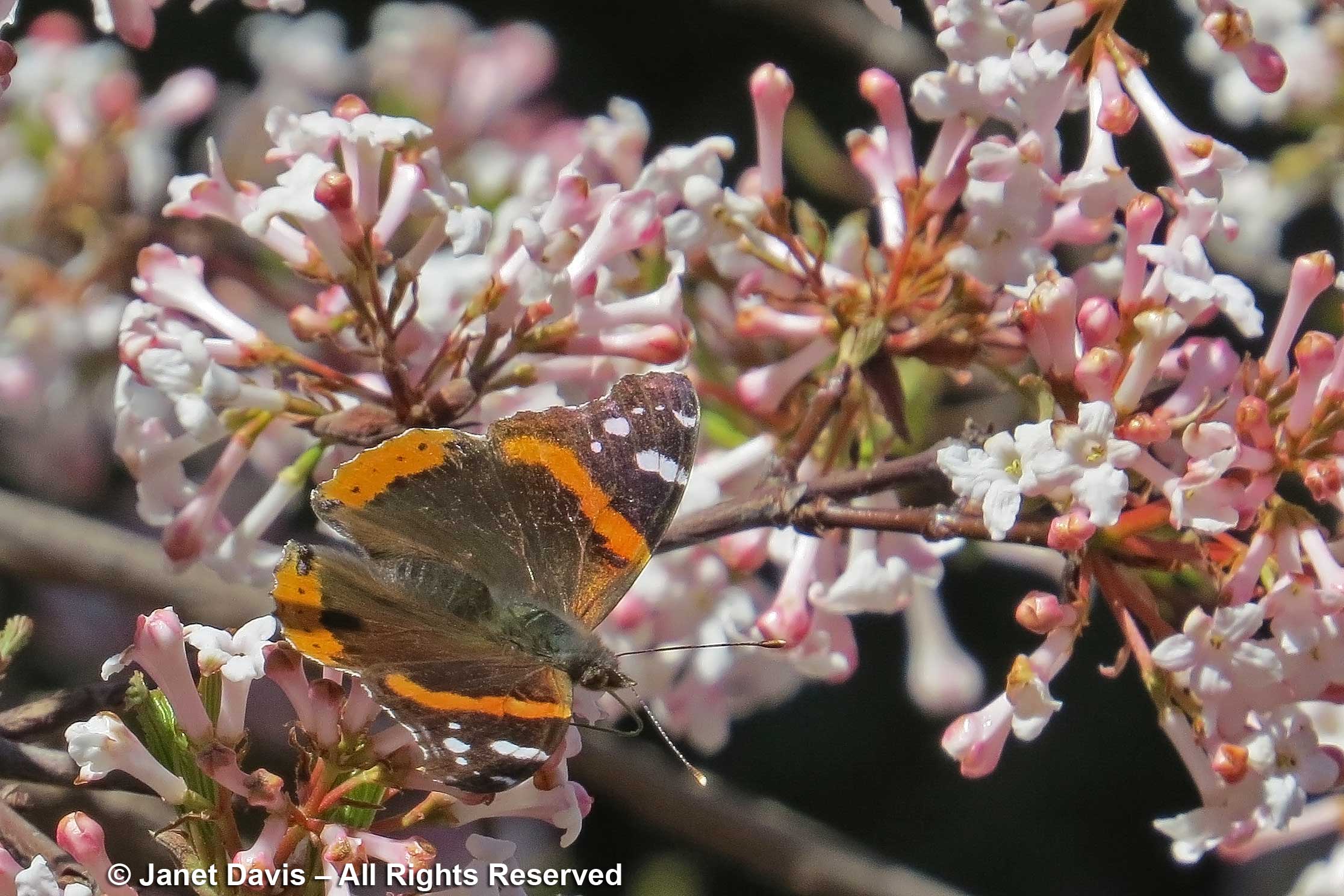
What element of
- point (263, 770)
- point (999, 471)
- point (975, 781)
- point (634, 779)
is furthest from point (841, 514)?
point (975, 781)

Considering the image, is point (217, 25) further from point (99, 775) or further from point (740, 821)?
point (99, 775)

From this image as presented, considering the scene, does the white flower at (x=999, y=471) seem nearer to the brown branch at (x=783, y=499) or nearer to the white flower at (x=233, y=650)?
the brown branch at (x=783, y=499)

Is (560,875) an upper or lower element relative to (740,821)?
upper

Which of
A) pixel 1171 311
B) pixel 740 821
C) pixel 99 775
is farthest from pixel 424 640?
pixel 740 821

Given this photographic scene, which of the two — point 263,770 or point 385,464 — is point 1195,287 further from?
point 263,770

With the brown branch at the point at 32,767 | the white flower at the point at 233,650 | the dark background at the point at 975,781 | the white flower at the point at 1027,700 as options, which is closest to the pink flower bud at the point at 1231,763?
the white flower at the point at 1027,700

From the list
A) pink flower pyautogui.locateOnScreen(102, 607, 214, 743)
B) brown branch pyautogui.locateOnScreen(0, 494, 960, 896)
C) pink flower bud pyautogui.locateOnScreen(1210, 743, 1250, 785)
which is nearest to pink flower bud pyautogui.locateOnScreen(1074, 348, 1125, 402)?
pink flower bud pyautogui.locateOnScreen(1210, 743, 1250, 785)
